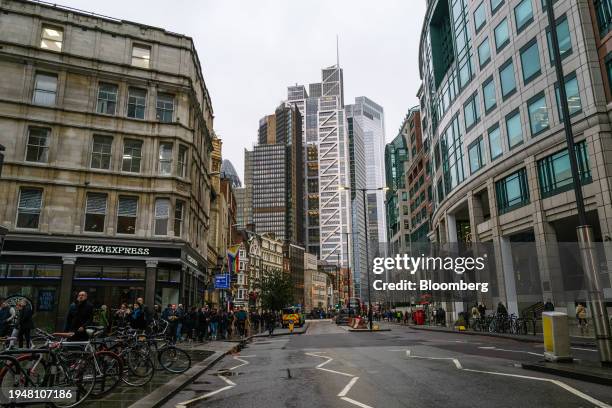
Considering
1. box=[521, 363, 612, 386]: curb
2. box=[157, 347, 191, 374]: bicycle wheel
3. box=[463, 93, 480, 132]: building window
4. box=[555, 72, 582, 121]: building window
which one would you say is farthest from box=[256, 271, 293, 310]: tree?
box=[521, 363, 612, 386]: curb

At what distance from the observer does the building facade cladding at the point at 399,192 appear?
95750 millimetres

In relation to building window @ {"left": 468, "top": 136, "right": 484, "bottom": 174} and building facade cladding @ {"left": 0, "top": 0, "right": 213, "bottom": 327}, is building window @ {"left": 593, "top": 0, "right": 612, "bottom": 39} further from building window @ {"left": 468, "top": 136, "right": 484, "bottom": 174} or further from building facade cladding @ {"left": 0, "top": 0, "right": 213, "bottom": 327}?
building facade cladding @ {"left": 0, "top": 0, "right": 213, "bottom": 327}

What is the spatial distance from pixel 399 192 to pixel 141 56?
75529 millimetres

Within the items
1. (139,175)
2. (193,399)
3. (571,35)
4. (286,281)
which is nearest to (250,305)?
(286,281)

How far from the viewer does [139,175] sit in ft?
92.9

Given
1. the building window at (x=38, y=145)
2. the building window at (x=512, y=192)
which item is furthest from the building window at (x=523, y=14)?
the building window at (x=38, y=145)

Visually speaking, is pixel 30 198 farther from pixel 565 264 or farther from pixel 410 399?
pixel 565 264

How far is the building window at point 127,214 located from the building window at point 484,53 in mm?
28185

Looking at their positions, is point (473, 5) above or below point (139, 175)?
above

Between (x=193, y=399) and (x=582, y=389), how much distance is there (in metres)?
7.33

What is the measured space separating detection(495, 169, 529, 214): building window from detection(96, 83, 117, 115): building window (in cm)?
2710

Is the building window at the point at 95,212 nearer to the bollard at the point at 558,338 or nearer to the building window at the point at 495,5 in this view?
the bollard at the point at 558,338

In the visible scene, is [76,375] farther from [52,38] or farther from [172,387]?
[52,38]

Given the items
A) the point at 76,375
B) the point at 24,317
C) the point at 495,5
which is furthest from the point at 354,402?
the point at 495,5
